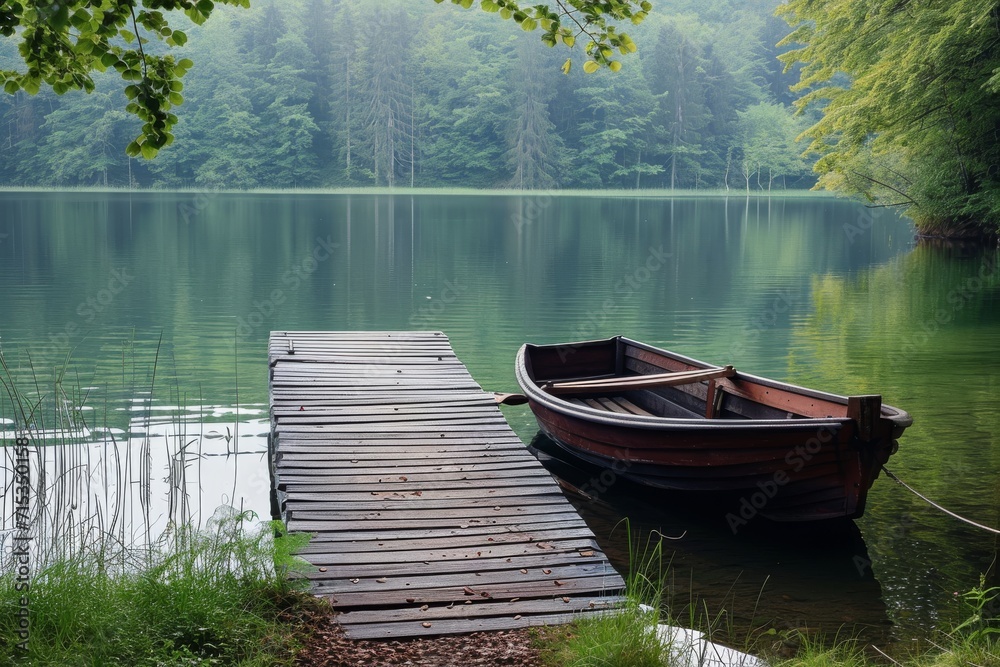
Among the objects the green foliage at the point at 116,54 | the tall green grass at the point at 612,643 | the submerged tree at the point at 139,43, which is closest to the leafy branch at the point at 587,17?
the submerged tree at the point at 139,43

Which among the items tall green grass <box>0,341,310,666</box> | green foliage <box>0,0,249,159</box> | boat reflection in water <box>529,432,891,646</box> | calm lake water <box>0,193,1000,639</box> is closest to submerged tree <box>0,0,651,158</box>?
green foliage <box>0,0,249,159</box>

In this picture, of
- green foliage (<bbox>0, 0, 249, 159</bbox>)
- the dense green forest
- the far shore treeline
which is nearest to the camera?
green foliage (<bbox>0, 0, 249, 159</bbox>)

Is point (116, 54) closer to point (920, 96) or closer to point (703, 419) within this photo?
point (703, 419)

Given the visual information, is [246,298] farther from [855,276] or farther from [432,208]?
[432,208]

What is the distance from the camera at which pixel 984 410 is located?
37.4 feet

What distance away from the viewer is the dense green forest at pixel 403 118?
79.7 metres

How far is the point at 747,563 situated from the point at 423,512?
2.30m

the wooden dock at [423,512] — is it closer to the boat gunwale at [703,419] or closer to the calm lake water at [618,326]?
the boat gunwale at [703,419]

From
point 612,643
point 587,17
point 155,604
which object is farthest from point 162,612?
point 587,17

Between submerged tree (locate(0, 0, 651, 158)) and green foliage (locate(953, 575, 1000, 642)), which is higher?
submerged tree (locate(0, 0, 651, 158))

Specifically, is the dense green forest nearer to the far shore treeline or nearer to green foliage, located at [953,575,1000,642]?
the far shore treeline

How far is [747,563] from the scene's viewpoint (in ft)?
22.7

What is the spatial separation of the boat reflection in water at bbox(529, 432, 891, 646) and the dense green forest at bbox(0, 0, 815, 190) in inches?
2909

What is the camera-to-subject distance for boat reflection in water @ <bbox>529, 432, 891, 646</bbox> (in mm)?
5996
